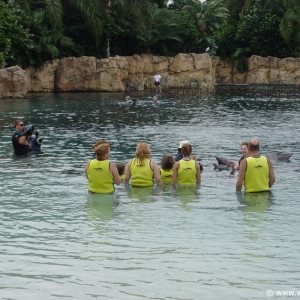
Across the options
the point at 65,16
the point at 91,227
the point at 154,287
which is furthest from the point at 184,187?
the point at 65,16

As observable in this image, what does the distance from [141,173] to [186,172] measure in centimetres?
94

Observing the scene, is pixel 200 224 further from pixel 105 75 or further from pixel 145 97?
pixel 105 75

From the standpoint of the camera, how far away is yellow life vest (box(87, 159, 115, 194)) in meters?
13.7

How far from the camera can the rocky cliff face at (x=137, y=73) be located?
2127 inches

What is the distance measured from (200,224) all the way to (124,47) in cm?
5185

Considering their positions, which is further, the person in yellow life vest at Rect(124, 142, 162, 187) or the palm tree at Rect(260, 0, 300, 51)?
the palm tree at Rect(260, 0, 300, 51)

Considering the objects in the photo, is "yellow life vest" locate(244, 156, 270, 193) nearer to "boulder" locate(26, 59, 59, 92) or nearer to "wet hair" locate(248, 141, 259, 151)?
"wet hair" locate(248, 141, 259, 151)

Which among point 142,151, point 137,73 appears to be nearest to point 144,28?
point 137,73

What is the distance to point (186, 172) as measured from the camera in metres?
15.0

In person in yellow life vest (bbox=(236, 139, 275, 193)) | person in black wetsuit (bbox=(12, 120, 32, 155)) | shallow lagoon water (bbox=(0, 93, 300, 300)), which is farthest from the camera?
person in black wetsuit (bbox=(12, 120, 32, 155))

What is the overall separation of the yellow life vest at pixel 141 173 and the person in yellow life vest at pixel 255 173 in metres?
1.91

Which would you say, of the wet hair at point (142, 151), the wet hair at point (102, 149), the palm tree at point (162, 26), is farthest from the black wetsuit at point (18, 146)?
the palm tree at point (162, 26)

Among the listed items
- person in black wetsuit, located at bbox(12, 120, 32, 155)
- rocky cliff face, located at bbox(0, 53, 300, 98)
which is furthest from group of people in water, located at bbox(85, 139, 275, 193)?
rocky cliff face, located at bbox(0, 53, 300, 98)

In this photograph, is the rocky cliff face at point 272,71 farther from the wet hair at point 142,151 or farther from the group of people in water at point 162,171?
the wet hair at point 142,151
